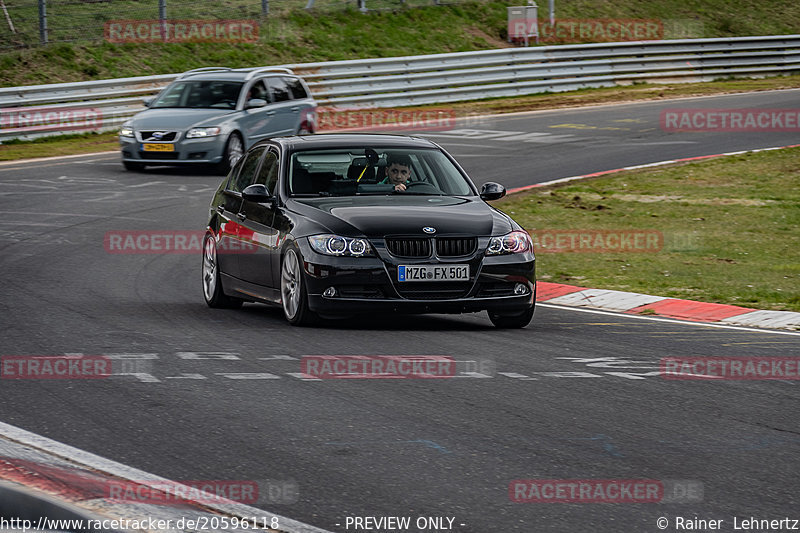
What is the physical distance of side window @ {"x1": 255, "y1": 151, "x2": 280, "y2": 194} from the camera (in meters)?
11.2

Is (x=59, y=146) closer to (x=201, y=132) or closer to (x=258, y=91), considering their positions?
(x=258, y=91)

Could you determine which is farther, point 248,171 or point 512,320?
point 248,171

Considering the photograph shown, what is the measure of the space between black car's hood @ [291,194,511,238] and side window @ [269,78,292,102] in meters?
14.1

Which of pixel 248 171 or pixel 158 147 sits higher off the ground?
pixel 248 171

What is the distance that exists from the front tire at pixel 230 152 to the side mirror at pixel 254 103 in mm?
617

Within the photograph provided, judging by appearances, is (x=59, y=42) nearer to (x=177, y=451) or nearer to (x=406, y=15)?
(x=406, y=15)

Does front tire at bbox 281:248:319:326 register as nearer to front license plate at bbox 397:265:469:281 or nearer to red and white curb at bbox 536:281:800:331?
front license plate at bbox 397:265:469:281

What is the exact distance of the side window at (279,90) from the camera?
80.4 ft

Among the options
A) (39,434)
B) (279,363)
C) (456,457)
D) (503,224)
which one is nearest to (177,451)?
(39,434)

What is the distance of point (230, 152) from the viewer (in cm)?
2267

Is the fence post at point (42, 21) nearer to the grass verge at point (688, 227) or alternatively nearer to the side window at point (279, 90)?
the side window at point (279, 90)

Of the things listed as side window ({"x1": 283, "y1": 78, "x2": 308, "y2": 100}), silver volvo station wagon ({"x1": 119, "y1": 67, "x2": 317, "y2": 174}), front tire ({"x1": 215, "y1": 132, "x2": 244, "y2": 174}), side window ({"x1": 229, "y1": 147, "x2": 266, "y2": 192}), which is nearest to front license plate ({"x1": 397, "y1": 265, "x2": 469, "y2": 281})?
side window ({"x1": 229, "y1": 147, "x2": 266, "y2": 192})

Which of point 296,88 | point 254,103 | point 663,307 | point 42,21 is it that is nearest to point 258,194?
point 663,307

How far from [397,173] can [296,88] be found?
578 inches
